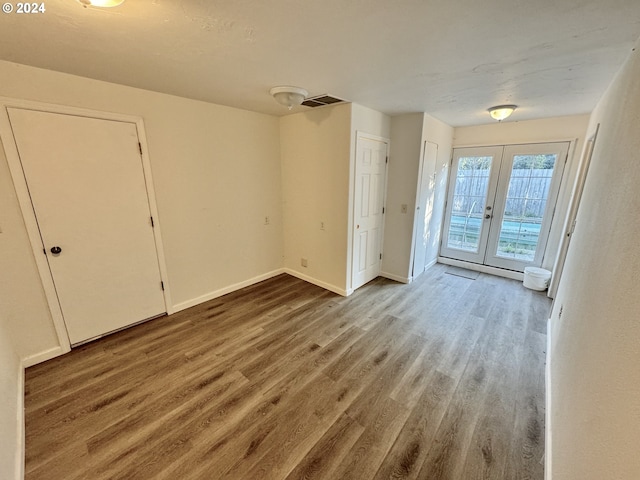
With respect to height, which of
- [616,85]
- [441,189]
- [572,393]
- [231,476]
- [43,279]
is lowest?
[231,476]

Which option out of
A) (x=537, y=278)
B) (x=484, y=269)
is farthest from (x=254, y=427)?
(x=484, y=269)

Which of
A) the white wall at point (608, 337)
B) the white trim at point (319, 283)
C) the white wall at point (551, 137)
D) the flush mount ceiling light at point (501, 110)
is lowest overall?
the white trim at point (319, 283)

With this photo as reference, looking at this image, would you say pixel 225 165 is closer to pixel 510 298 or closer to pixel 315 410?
pixel 315 410

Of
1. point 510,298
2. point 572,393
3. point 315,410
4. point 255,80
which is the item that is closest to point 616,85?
point 572,393

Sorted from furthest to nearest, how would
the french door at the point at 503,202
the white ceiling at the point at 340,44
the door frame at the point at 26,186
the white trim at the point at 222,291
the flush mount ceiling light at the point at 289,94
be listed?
the french door at the point at 503,202 → the white trim at the point at 222,291 → the flush mount ceiling light at the point at 289,94 → the door frame at the point at 26,186 → the white ceiling at the point at 340,44

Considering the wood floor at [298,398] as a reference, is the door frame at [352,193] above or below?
above

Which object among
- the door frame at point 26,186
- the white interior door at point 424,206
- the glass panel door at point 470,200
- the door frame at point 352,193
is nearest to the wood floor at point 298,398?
the door frame at point 26,186

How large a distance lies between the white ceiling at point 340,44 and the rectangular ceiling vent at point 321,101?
30 centimetres

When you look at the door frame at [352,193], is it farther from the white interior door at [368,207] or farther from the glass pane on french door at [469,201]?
the glass pane on french door at [469,201]

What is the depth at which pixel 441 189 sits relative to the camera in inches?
173

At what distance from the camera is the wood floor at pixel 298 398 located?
149 cm

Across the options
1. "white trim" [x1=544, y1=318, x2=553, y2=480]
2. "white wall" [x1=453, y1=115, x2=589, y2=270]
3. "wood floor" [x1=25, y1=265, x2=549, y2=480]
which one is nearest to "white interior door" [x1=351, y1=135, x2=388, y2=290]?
"wood floor" [x1=25, y1=265, x2=549, y2=480]

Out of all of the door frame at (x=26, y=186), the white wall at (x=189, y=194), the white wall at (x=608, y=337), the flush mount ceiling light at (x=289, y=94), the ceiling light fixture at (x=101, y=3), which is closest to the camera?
the white wall at (x=608, y=337)

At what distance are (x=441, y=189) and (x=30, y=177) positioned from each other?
5.00m
